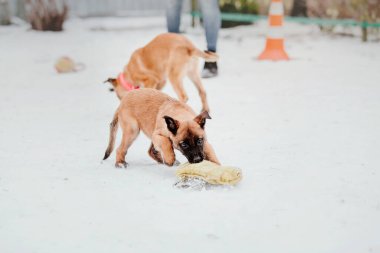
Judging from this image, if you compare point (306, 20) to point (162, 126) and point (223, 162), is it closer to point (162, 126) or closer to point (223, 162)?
point (223, 162)

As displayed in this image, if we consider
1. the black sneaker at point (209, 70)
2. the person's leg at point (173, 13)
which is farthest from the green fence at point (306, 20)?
the black sneaker at point (209, 70)

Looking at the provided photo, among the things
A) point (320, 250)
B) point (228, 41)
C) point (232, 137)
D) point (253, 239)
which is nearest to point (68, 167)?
point (232, 137)

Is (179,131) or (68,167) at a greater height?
(179,131)

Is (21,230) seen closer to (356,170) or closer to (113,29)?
(356,170)

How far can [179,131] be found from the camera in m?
3.23

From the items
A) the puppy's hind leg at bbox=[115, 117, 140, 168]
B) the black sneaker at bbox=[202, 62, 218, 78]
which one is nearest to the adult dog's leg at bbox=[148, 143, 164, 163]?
the puppy's hind leg at bbox=[115, 117, 140, 168]

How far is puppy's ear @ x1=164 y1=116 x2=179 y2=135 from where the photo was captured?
318cm

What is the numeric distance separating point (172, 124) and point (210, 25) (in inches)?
146

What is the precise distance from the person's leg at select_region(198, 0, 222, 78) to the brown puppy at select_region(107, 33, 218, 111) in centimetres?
137

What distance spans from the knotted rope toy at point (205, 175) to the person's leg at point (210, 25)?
11.9 feet

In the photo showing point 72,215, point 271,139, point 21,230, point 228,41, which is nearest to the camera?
point 21,230

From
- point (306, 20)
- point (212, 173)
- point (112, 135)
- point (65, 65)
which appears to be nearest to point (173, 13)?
point (65, 65)

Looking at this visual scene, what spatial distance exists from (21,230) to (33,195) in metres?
0.49

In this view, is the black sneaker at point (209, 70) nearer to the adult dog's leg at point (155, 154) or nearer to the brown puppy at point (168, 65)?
the brown puppy at point (168, 65)
